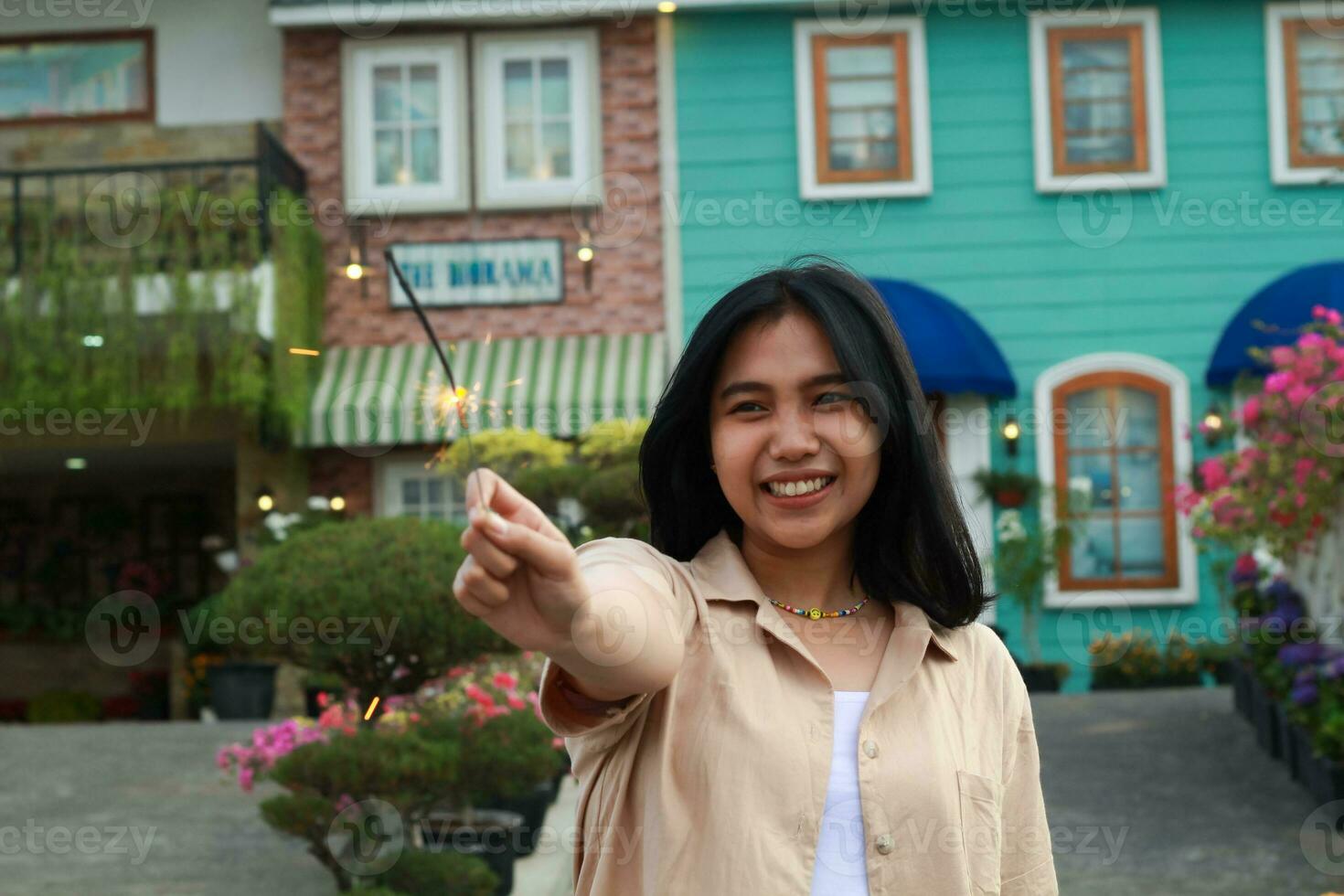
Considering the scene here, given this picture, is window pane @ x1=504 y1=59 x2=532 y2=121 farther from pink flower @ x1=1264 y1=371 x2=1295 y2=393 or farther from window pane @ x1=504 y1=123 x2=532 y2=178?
pink flower @ x1=1264 y1=371 x2=1295 y2=393


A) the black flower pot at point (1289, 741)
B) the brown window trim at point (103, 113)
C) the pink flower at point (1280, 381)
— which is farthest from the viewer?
the brown window trim at point (103, 113)

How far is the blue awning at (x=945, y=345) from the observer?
11.1 meters

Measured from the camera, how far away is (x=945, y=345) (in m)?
11.2

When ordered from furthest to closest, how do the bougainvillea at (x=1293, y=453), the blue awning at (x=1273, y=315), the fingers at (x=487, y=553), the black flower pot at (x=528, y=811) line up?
the blue awning at (x=1273, y=315) → the bougainvillea at (x=1293, y=453) → the black flower pot at (x=528, y=811) → the fingers at (x=487, y=553)

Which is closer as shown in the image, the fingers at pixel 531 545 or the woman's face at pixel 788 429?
the fingers at pixel 531 545

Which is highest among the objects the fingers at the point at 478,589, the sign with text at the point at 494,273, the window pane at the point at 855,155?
the window pane at the point at 855,155

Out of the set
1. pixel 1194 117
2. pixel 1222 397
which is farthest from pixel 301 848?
pixel 1194 117

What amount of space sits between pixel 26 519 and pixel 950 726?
15.8 m

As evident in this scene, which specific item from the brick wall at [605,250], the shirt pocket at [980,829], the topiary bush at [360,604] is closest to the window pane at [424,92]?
the brick wall at [605,250]

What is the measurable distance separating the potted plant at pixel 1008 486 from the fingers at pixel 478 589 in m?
10.6

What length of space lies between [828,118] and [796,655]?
1071cm

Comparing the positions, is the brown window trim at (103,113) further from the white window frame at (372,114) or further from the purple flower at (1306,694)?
the purple flower at (1306,694)

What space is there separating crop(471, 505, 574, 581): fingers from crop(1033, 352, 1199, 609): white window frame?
35.4 ft

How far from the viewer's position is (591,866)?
1700 mm
